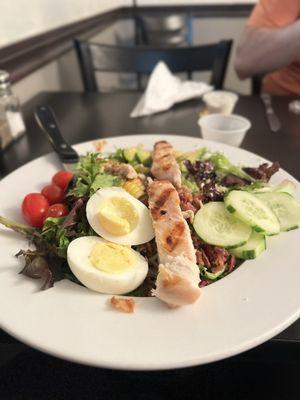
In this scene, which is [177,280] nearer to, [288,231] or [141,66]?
[288,231]

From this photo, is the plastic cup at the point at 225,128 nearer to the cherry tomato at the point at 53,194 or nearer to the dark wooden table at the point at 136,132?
the dark wooden table at the point at 136,132

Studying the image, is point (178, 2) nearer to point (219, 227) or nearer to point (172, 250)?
point (219, 227)

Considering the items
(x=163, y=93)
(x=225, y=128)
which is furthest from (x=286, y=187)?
(x=163, y=93)

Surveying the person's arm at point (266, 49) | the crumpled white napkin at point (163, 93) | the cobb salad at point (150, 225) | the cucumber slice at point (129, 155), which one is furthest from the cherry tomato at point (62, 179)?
the person's arm at point (266, 49)

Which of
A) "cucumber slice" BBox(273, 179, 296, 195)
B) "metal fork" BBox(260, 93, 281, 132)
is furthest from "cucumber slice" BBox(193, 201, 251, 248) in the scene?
"metal fork" BBox(260, 93, 281, 132)

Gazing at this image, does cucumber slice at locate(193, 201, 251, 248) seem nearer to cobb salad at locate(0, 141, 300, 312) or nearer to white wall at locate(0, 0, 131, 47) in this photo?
cobb salad at locate(0, 141, 300, 312)

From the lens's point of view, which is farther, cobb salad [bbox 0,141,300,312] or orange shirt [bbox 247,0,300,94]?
orange shirt [bbox 247,0,300,94]
